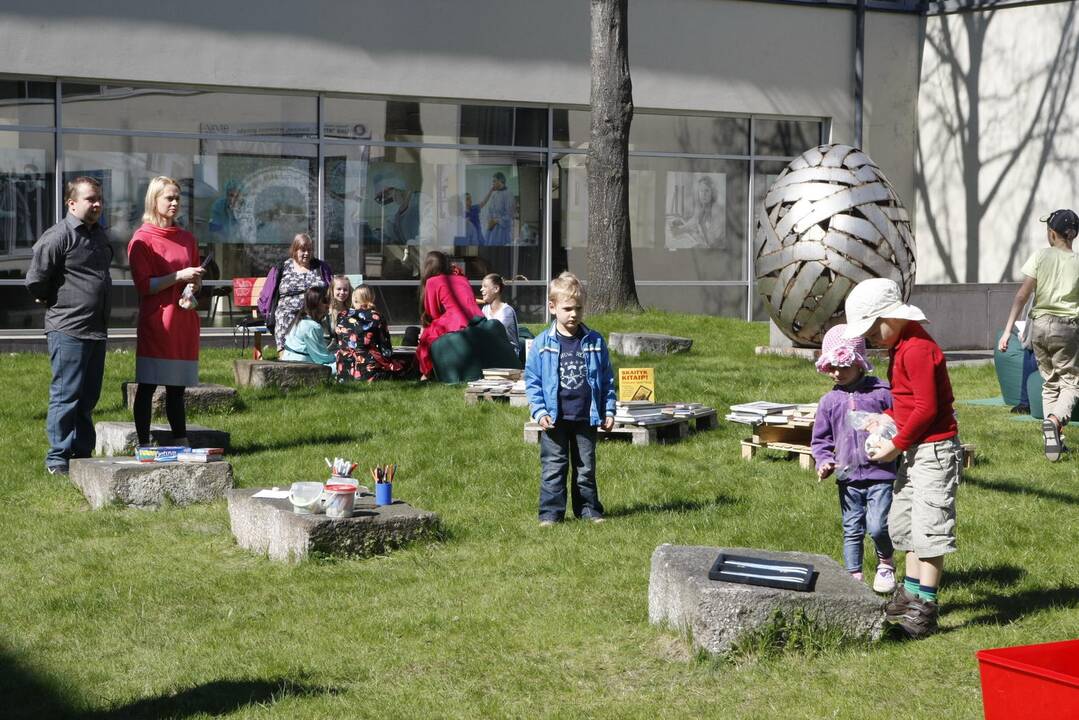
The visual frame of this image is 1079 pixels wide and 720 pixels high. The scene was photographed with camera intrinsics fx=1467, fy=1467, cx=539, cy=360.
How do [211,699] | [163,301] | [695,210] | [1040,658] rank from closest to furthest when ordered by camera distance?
[1040,658]
[211,699]
[163,301]
[695,210]

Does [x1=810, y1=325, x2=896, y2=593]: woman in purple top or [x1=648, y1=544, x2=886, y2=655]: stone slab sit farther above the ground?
[x1=810, y1=325, x2=896, y2=593]: woman in purple top

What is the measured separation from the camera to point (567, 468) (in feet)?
28.8

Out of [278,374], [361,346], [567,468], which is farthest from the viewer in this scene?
[361,346]

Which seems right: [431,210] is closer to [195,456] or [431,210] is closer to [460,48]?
[460,48]

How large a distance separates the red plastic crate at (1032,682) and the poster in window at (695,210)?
21266 mm

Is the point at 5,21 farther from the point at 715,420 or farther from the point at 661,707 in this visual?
the point at 661,707

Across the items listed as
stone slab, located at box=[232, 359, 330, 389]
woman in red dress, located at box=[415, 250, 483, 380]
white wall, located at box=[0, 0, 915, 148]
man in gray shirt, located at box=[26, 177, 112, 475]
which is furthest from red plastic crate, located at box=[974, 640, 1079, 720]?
white wall, located at box=[0, 0, 915, 148]

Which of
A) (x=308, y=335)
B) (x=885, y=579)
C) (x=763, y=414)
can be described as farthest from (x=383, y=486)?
(x=308, y=335)

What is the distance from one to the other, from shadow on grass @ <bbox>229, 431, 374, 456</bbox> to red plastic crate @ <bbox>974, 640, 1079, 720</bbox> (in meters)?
7.91

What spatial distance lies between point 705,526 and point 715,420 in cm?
373

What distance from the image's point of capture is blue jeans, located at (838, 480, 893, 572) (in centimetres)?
684

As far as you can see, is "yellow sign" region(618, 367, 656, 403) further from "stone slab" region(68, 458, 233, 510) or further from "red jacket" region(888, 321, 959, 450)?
"red jacket" region(888, 321, 959, 450)

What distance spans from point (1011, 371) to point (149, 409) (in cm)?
811

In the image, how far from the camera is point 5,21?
19578 millimetres
